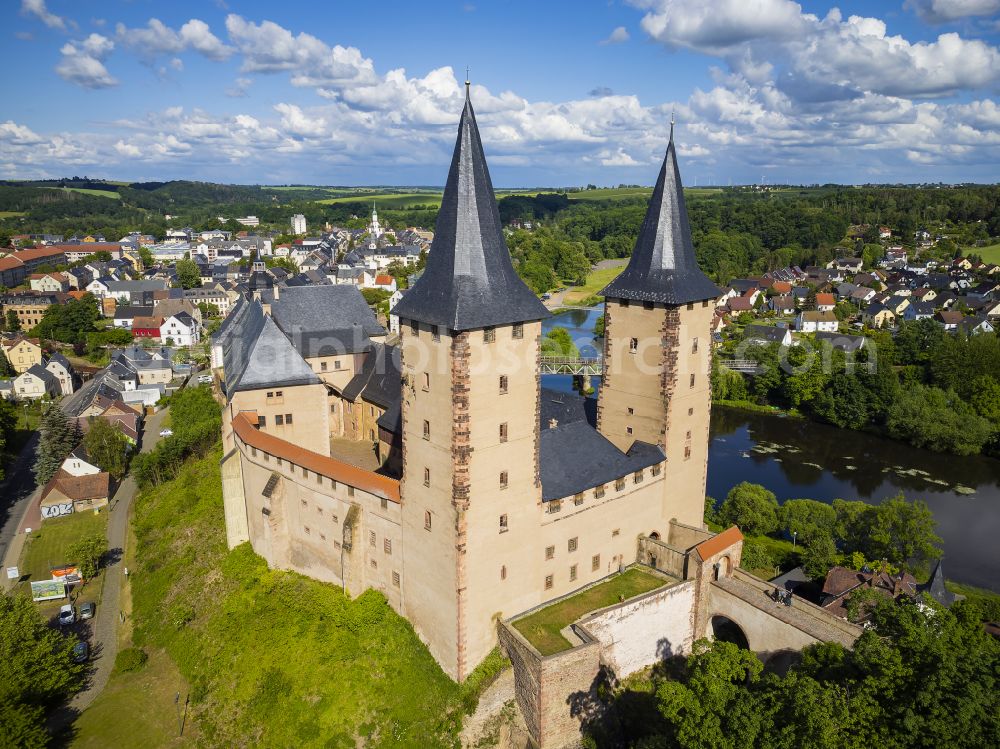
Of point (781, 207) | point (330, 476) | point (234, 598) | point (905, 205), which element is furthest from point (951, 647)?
point (905, 205)

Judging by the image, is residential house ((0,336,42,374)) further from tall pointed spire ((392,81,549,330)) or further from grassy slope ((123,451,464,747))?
tall pointed spire ((392,81,549,330))

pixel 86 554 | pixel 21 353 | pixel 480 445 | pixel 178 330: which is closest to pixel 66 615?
pixel 86 554

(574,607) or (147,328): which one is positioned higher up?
(574,607)

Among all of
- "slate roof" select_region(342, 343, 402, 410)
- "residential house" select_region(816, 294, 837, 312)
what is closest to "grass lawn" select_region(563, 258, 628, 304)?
"residential house" select_region(816, 294, 837, 312)

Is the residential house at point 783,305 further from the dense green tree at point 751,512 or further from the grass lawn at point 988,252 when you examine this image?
the dense green tree at point 751,512

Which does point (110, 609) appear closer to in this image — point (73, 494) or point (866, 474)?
point (73, 494)

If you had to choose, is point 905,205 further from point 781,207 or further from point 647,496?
point 647,496
